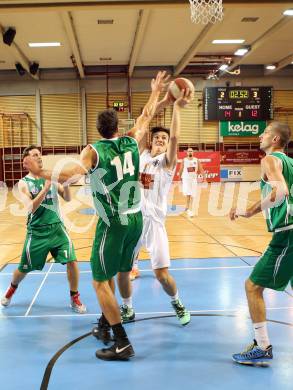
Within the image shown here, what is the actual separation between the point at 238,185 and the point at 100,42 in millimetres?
9981

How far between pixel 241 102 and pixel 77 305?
70.6 feet

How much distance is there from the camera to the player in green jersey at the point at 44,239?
496cm

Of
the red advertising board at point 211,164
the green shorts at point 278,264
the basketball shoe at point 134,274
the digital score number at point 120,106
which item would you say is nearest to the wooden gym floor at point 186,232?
the basketball shoe at point 134,274

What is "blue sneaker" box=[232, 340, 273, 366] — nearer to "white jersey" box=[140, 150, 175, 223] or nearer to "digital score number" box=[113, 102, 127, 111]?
"white jersey" box=[140, 150, 175, 223]

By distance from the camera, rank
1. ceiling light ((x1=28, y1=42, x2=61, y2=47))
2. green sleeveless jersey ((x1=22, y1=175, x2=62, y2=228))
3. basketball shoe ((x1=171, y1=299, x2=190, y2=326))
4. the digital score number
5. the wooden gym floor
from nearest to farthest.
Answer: basketball shoe ((x1=171, y1=299, x2=190, y2=326))
green sleeveless jersey ((x1=22, y1=175, x2=62, y2=228))
the wooden gym floor
ceiling light ((x1=28, y1=42, x2=61, y2=47))
the digital score number

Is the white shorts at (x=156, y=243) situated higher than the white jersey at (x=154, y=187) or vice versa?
the white jersey at (x=154, y=187)

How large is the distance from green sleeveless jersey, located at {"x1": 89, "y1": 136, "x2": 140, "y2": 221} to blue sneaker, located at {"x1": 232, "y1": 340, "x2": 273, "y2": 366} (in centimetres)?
151

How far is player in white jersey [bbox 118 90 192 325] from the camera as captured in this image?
4.46 metres

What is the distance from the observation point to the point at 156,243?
457 centimetres

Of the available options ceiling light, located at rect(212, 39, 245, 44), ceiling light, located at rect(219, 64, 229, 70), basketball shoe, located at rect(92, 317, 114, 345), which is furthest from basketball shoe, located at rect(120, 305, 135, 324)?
ceiling light, located at rect(219, 64, 229, 70)

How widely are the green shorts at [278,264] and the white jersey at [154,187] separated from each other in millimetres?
1468

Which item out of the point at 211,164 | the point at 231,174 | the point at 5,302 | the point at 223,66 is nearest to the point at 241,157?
the point at 231,174

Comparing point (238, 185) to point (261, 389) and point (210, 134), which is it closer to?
point (210, 134)

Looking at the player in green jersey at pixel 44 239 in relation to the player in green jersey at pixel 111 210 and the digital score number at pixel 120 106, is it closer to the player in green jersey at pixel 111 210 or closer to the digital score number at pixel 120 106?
the player in green jersey at pixel 111 210
